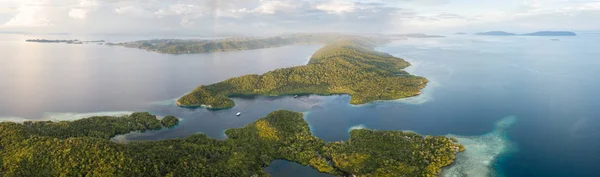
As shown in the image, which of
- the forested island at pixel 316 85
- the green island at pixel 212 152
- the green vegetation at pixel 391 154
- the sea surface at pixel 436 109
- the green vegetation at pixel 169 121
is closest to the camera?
the green island at pixel 212 152

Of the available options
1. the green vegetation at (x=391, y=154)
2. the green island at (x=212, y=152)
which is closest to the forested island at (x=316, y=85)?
the green island at (x=212, y=152)

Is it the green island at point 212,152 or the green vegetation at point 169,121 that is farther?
the green vegetation at point 169,121

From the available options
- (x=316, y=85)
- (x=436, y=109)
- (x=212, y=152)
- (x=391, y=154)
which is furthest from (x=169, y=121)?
(x=436, y=109)

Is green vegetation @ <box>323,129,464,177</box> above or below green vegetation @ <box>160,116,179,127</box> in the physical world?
below

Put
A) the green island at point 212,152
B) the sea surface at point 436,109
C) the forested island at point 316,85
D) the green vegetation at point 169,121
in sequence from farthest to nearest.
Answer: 1. the forested island at point 316,85
2. the green vegetation at point 169,121
3. the sea surface at point 436,109
4. the green island at point 212,152

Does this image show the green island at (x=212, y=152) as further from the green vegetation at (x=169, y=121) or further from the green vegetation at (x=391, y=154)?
the green vegetation at (x=169, y=121)

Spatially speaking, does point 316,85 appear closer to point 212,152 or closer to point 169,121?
point 169,121

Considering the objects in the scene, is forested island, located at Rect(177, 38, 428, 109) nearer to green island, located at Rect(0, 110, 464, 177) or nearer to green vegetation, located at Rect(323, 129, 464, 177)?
green island, located at Rect(0, 110, 464, 177)

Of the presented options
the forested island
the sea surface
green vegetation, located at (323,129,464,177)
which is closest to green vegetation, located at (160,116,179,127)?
the sea surface
